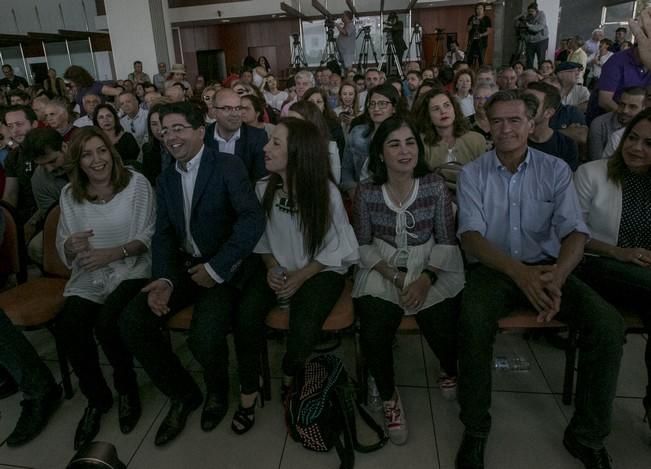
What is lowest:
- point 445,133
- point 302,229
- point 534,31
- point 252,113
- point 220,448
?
point 220,448

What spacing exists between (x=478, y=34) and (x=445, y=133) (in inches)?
263

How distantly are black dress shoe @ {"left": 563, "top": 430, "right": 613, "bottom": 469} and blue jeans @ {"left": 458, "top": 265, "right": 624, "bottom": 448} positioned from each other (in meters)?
0.03

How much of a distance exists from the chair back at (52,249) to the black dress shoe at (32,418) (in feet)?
1.88

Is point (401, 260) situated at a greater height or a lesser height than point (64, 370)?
greater

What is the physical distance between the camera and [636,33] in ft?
6.55

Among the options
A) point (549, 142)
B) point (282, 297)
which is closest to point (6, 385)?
point (282, 297)

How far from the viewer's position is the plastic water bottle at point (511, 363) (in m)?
2.08

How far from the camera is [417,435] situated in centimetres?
174

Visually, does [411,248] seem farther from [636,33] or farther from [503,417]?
[636,33]

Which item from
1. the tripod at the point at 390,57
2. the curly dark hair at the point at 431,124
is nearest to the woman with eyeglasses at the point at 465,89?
the curly dark hair at the point at 431,124

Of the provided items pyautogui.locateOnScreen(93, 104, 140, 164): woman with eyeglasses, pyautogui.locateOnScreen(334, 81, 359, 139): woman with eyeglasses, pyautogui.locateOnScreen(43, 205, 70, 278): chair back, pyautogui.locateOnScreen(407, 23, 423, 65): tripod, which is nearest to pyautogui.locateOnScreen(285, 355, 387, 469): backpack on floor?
pyautogui.locateOnScreen(43, 205, 70, 278): chair back

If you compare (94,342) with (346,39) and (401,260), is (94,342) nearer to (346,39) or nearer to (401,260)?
(401,260)

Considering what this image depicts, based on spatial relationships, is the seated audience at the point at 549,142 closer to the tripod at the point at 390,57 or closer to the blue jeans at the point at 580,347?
the blue jeans at the point at 580,347

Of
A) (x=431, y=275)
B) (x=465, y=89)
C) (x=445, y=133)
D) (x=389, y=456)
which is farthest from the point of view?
(x=465, y=89)
